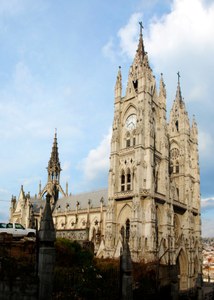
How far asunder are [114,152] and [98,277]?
29.2m

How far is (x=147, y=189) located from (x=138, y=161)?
11.7ft

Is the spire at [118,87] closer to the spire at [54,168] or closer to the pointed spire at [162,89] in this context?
the pointed spire at [162,89]

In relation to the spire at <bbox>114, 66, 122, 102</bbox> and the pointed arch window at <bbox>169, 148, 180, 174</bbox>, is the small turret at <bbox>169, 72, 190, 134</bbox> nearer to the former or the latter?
the pointed arch window at <bbox>169, 148, 180, 174</bbox>

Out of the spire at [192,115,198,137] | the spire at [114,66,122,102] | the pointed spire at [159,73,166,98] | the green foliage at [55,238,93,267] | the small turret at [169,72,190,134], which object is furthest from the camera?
the spire at [192,115,198,137]

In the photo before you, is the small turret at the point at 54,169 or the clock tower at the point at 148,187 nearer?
the clock tower at the point at 148,187

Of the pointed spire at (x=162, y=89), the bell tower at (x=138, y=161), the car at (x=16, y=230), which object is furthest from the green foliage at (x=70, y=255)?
the pointed spire at (x=162, y=89)

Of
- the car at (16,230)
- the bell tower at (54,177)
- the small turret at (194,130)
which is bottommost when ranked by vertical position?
the car at (16,230)

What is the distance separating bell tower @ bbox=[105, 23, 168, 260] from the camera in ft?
129

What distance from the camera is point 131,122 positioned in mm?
46188

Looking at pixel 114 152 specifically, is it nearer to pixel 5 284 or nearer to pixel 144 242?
pixel 144 242

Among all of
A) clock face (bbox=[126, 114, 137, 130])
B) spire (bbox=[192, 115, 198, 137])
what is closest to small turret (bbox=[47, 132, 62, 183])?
spire (bbox=[192, 115, 198, 137])

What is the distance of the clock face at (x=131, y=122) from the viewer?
4571 centimetres

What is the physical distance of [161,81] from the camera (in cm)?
5119

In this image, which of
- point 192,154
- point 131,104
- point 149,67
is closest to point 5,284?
point 131,104
